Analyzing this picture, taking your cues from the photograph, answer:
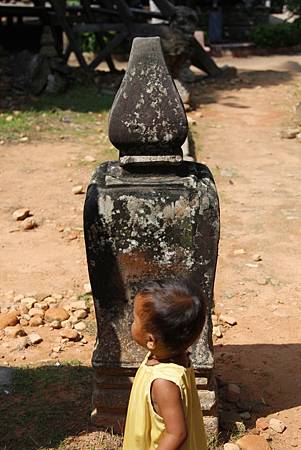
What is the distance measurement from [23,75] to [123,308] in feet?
33.4

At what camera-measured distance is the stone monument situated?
10.5 feet

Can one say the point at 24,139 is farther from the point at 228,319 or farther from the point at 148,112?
the point at 148,112

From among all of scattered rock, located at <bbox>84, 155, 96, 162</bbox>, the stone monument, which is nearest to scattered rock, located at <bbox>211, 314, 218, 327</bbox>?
the stone monument

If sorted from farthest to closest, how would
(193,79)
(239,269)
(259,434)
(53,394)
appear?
1. (193,79)
2. (239,269)
3. (53,394)
4. (259,434)

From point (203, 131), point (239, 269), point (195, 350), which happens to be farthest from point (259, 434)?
point (203, 131)

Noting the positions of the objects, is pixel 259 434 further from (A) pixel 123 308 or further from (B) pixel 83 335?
(B) pixel 83 335

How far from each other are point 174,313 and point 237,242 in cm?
403

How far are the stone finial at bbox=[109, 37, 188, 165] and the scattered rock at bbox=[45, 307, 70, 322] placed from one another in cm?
196

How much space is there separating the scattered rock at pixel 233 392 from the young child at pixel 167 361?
136cm

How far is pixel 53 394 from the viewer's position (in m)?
3.87

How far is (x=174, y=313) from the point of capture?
2426mm

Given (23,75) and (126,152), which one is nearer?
(126,152)

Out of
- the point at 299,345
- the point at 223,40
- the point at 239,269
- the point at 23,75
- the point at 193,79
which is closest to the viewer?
the point at 299,345

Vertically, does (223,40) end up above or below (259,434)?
below
